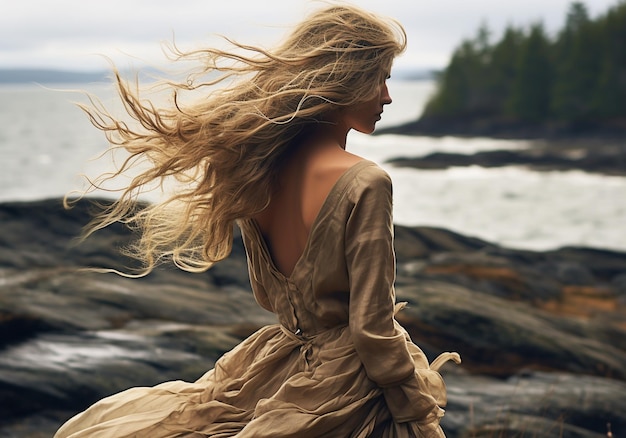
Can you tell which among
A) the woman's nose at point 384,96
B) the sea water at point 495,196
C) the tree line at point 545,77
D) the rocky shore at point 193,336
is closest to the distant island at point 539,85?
the tree line at point 545,77

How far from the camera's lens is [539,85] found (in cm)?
6238

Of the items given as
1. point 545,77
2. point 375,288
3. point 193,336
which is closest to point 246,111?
point 375,288

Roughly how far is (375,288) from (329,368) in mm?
330

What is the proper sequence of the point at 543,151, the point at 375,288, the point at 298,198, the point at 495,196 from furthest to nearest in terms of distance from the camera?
the point at 543,151
the point at 495,196
the point at 298,198
the point at 375,288

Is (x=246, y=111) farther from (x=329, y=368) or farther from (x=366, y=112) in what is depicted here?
(x=329, y=368)

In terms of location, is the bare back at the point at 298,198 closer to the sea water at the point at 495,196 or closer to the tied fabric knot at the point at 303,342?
the tied fabric knot at the point at 303,342

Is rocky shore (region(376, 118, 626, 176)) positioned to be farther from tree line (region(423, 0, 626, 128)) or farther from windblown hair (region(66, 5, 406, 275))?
windblown hair (region(66, 5, 406, 275))

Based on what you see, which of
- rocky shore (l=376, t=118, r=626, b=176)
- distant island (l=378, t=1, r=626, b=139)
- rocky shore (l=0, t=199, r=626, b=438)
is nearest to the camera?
rocky shore (l=0, t=199, r=626, b=438)

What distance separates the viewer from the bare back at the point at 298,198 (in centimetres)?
263

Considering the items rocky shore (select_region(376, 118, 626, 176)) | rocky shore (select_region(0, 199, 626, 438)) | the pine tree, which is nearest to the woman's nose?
rocky shore (select_region(0, 199, 626, 438))

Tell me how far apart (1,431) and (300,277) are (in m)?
3.01

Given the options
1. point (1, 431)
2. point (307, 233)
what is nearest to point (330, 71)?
point (307, 233)

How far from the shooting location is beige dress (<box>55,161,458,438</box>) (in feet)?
8.13

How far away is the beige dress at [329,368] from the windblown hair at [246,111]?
0.26 metres
